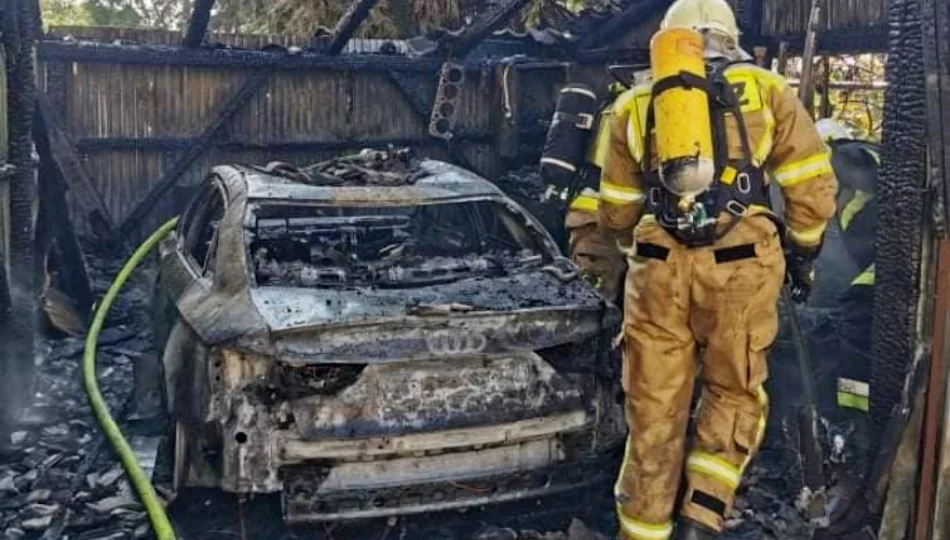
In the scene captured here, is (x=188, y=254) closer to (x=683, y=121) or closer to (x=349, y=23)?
(x=683, y=121)

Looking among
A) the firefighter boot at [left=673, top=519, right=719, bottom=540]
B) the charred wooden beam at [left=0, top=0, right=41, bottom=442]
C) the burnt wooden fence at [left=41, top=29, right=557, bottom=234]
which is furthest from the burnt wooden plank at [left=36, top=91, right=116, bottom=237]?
the firefighter boot at [left=673, top=519, right=719, bottom=540]

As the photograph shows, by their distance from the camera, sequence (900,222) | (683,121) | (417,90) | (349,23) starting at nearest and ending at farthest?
1. (683,121)
2. (900,222)
3. (349,23)
4. (417,90)

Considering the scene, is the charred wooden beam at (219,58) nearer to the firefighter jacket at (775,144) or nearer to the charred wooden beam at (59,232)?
the charred wooden beam at (59,232)

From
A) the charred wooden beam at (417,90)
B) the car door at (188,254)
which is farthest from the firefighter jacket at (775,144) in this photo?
the charred wooden beam at (417,90)

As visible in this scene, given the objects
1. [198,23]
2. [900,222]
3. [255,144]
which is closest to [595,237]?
[900,222]

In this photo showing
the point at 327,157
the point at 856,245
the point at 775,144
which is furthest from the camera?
the point at 327,157

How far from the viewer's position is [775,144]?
3.89 metres

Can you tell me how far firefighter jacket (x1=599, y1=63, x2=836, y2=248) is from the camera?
3.80 metres

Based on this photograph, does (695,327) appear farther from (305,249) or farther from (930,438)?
(305,249)

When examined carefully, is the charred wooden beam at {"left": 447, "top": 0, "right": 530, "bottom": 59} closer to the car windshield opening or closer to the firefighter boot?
the car windshield opening

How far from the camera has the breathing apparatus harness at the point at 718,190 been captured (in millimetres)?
3707

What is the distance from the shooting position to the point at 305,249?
5.12 meters

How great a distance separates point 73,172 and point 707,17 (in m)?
7.41

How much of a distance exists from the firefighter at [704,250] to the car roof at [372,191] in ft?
4.26
